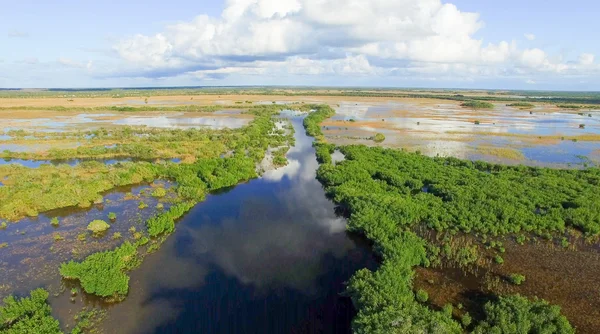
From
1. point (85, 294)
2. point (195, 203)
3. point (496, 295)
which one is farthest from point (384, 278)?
point (195, 203)

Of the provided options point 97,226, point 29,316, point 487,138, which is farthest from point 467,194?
point 487,138

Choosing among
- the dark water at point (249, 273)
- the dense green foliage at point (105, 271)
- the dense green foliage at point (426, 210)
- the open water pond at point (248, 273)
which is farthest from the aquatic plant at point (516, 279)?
the dense green foliage at point (105, 271)

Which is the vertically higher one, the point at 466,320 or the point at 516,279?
the point at 516,279

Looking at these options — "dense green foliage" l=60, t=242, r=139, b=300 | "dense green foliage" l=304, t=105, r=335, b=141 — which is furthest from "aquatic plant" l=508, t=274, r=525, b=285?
"dense green foliage" l=304, t=105, r=335, b=141

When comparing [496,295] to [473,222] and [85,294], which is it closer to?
[473,222]

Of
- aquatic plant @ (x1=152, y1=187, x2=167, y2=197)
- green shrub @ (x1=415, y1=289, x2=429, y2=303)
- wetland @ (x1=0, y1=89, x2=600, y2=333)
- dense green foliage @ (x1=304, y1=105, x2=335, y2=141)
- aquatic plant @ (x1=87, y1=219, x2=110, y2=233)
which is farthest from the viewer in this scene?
dense green foliage @ (x1=304, y1=105, x2=335, y2=141)

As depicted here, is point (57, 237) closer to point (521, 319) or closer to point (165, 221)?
point (165, 221)

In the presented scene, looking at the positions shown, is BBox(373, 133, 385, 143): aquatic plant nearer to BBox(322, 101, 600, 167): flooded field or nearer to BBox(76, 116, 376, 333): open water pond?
BBox(322, 101, 600, 167): flooded field

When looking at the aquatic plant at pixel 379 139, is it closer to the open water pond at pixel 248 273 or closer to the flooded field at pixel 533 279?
the open water pond at pixel 248 273
